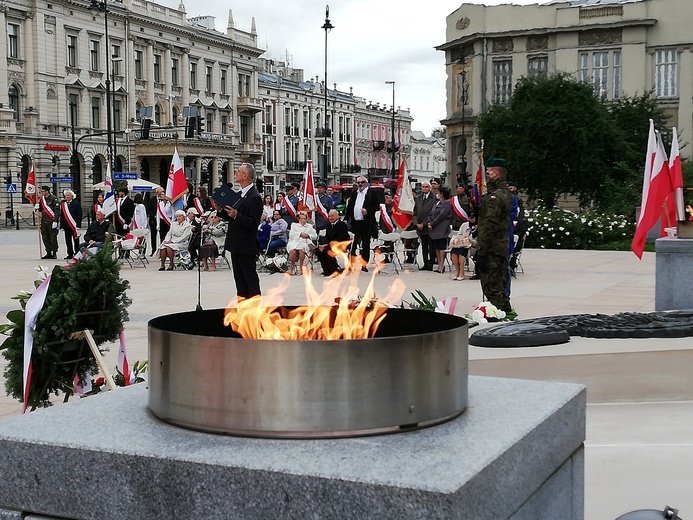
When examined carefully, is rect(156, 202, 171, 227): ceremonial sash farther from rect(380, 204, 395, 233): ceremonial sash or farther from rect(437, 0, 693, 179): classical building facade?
rect(437, 0, 693, 179): classical building facade

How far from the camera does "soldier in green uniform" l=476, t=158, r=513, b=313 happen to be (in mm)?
10125

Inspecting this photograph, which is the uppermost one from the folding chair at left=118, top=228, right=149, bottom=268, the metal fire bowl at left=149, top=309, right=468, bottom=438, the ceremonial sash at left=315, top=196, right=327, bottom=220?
the ceremonial sash at left=315, top=196, right=327, bottom=220

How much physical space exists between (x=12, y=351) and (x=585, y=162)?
3623cm

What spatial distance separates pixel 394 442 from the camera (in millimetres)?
2730

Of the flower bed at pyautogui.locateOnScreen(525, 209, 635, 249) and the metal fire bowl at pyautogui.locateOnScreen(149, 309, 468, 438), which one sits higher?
the metal fire bowl at pyautogui.locateOnScreen(149, 309, 468, 438)

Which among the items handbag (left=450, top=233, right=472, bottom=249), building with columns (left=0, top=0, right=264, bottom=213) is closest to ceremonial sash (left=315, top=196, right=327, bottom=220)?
handbag (left=450, top=233, right=472, bottom=249)

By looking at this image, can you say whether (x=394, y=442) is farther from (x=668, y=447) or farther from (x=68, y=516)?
(x=668, y=447)

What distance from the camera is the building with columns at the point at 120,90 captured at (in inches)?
2473

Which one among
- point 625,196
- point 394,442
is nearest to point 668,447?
point 394,442

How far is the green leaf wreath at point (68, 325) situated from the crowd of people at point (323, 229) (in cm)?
518


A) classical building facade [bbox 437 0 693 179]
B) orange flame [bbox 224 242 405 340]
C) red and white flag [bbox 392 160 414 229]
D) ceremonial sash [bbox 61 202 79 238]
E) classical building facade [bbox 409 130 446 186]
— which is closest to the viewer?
orange flame [bbox 224 242 405 340]

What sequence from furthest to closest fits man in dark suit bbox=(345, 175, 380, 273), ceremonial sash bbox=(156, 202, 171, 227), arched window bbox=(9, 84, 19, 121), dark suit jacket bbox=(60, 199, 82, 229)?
arched window bbox=(9, 84, 19, 121) → dark suit jacket bbox=(60, 199, 82, 229) → ceremonial sash bbox=(156, 202, 171, 227) → man in dark suit bbox=(345, 175, 380, 273)

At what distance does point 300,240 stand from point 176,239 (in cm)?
306

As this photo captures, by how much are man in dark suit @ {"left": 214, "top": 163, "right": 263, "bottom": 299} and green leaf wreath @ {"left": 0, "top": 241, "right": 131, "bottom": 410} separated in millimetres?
5192
